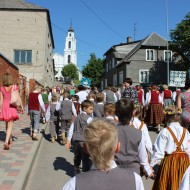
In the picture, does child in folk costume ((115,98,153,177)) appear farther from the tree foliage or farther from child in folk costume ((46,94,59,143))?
the tree foliage

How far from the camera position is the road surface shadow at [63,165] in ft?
22.6

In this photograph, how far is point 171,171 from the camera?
171 inches

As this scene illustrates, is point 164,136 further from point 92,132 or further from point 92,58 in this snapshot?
point 92,58

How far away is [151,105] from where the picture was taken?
1286 centimetres

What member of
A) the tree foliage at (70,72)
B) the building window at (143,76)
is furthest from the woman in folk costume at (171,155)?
the tree foliage at (70,72)

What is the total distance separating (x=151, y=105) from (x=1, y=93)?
22.0ft

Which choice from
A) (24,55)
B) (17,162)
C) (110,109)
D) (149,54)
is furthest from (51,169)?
(24,55)

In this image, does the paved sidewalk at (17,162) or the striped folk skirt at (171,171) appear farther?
the paved sidewalk at (17,162)

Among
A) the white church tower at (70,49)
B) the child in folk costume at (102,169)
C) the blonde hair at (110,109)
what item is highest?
the white church tower at (70,49)

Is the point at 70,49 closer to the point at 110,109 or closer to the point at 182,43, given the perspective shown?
the point at 182,43

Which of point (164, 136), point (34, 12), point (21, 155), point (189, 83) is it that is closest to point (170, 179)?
point (164, 136)

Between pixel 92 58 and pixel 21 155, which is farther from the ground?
pixel 92 58

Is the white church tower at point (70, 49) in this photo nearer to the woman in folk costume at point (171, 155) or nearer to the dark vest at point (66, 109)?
the dark vest at point (66, 109)

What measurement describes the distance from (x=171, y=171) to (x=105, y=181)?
2.43m
